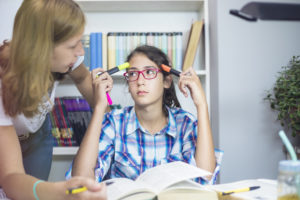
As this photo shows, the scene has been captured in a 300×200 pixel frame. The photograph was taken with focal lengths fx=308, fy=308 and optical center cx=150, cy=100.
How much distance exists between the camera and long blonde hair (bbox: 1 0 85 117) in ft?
3.11

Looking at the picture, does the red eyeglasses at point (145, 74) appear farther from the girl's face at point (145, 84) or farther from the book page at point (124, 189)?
the book page at point (124, 189)

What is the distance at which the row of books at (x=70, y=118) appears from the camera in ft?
6.44

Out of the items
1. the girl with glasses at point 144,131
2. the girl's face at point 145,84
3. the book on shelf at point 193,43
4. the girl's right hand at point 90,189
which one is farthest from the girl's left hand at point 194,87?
the girl's right hand at point 90,189

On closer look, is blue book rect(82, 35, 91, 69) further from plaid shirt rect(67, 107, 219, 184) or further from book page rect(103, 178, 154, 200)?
book page rect(103, 178, 154, 200)

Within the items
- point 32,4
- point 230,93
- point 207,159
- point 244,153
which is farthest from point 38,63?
point 244,153

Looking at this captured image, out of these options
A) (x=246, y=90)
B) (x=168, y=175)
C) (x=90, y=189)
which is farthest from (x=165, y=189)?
(x=246, y=90)

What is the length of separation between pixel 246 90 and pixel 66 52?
1175mm

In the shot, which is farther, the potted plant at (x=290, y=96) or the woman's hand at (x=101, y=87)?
the potted plant at (x=290, y=96)

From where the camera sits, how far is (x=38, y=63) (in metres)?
0.97

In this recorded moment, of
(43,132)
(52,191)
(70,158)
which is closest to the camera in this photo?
(52,191)

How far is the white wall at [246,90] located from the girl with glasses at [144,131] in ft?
1.58

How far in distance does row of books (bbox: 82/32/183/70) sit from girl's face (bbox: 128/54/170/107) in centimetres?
50

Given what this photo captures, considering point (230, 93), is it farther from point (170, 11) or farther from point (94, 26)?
point (94, 26)

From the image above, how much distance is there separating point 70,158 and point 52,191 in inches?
61.9
